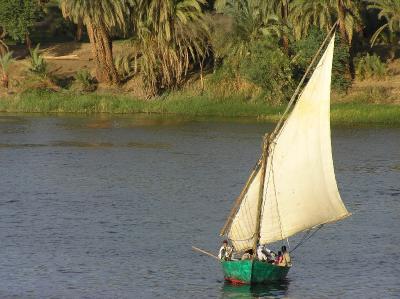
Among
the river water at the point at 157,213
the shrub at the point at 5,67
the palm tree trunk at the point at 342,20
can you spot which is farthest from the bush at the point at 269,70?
the shrub at the point at 5,67

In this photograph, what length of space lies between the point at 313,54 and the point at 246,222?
57.8 meters

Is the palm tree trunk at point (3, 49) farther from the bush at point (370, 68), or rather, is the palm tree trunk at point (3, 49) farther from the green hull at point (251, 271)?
the green hull at point (251, 271)

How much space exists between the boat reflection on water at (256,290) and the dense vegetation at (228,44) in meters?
54.7

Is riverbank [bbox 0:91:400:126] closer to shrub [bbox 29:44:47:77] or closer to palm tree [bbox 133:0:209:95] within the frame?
palm tree [bbox 133:0:209:95]

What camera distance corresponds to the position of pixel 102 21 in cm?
9838

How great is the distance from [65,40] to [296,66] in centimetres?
3228

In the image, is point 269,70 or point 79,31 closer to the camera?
point 269,70

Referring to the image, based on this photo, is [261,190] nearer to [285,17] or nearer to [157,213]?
[157,213]

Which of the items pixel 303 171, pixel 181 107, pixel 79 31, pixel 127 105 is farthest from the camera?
pixel 79 31

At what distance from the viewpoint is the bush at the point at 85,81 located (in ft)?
338

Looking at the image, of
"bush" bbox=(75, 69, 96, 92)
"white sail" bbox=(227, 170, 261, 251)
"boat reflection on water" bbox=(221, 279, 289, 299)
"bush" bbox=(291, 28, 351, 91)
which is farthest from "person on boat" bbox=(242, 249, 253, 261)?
"bush" bbox=(75, 69, 96, 92)

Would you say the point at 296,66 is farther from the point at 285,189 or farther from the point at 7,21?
the point at 285,189

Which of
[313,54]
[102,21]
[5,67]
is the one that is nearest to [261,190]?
[313,54]

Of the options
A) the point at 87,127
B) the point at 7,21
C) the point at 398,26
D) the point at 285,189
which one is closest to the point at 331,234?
the point at 285,189
